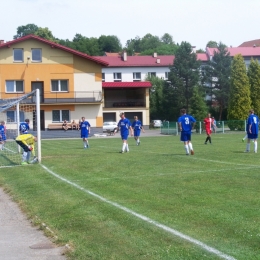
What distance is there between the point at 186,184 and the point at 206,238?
19.0ft

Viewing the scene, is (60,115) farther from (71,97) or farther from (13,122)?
(13,122)

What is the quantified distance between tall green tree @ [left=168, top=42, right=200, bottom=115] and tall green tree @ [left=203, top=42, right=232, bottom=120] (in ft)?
14.2

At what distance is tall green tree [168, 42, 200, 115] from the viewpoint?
81875 mm

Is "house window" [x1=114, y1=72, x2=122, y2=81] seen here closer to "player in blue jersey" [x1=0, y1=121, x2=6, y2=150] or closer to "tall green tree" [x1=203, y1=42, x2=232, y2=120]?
"tall green tree" [x1=203, y1=42, x2=232, y2=120]

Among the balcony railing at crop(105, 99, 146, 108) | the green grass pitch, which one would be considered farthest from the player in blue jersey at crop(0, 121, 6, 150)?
the balcony railing at crop(105, 99, 146, 108)

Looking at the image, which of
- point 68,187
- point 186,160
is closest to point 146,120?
point 186,160

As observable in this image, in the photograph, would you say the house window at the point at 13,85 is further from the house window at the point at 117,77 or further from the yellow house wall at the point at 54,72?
the house window at the point at 117,77

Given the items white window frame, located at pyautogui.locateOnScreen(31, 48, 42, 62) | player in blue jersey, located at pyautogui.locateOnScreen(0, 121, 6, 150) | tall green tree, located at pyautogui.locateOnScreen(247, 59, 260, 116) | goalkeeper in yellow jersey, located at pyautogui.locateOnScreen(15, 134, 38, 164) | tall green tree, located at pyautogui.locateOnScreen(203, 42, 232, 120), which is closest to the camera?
goalkeeper in yellow jersey, located at pyautogui.locateOnScreen(15, 134, 38, 164)

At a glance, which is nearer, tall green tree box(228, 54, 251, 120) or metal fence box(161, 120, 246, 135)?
metal fence box(161, 120, 246, 135)

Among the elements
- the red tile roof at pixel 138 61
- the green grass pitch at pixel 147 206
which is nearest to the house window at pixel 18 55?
the red tile roof at pixel 138 61

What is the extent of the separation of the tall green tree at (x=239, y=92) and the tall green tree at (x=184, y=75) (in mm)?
13953

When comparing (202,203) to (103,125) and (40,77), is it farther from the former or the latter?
(103,125)

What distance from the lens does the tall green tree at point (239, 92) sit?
66.6m

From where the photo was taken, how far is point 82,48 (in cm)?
12794
